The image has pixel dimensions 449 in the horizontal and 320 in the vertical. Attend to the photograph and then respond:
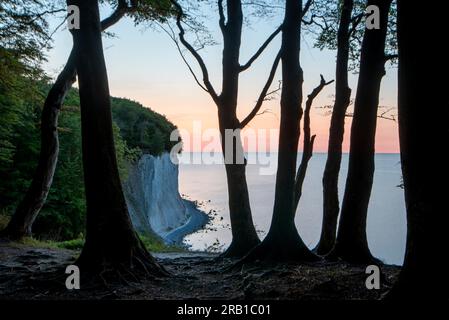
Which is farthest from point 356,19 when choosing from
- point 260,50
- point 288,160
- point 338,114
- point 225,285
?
point 225,285

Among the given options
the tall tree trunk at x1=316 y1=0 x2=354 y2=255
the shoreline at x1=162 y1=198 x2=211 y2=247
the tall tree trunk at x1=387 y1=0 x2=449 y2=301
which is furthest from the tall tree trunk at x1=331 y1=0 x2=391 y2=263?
the shoreline at x1=162 y1=198 x2=211 y2=247

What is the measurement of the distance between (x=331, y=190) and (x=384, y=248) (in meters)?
31.3

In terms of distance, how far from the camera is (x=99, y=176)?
724 cm

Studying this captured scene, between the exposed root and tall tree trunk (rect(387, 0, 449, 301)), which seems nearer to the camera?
tall tree trunk (rect(387, 0, 449, 301))

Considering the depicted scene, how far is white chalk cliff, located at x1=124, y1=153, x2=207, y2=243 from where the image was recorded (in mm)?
32594

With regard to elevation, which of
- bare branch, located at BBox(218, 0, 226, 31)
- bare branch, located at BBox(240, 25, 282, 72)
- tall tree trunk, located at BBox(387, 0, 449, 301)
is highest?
bare branch, located at BBox(218, 0, 226, 31)

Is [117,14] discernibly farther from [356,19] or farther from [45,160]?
[356,19]

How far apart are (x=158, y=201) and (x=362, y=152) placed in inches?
1278

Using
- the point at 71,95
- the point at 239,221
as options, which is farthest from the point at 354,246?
the point at 71,95

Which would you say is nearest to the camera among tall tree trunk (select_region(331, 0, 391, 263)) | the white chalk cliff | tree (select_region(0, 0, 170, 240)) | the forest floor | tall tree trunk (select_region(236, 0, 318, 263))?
the forest floor

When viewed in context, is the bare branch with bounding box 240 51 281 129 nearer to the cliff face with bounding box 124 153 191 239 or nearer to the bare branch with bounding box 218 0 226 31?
the bare branch with bounding box 218 0 226 31

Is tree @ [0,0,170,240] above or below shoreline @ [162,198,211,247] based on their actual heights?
above

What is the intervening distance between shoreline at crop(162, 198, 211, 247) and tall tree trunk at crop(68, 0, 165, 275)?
84.5ft
